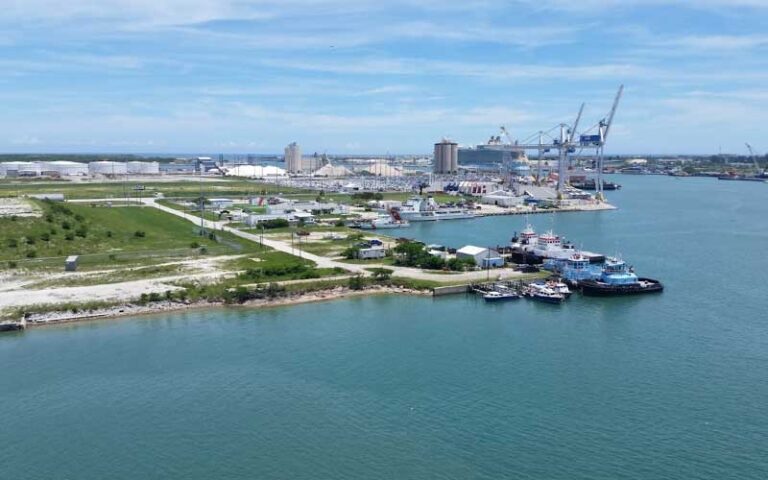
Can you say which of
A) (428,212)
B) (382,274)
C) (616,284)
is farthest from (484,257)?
(428,212)

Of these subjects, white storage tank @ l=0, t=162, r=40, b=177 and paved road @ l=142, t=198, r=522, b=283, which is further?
white storage tank @ l=0, t=162, r=40, b=177

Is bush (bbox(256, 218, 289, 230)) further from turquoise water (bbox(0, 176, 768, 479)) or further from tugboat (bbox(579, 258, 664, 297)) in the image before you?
tugboat (bbox(579, 258, 664, 297))

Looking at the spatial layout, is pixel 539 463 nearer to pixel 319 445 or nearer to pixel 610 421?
pixel 610 421

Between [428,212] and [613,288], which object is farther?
[428,212]

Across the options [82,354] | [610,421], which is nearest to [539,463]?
[610,421]

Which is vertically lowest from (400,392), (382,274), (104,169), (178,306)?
(400,392)

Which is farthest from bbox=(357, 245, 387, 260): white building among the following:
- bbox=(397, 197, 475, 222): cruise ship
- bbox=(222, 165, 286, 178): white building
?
bbox=(222, 165, 286, 178): white building

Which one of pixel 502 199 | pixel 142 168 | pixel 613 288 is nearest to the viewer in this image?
pixel 613 288

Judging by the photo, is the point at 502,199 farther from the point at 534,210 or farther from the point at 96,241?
the point at 96,241
